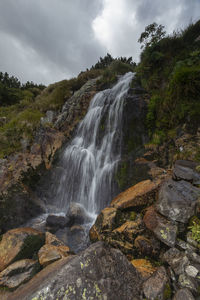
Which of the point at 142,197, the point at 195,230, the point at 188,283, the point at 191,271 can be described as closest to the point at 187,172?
the point at 142,197

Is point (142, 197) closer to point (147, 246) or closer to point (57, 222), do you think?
point (147, 246)

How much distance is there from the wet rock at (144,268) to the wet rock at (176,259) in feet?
1.08

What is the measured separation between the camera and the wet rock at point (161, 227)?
2473mm

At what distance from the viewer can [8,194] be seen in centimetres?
609

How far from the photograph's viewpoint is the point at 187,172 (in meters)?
3.45

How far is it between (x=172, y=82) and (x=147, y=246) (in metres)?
6.03

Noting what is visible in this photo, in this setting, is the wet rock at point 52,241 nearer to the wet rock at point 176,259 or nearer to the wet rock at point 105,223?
the wet rock at point 105,223

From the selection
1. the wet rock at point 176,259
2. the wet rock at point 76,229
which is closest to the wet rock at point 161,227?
the wet rock at point 176,259

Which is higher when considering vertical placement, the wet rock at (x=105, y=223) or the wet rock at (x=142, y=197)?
the wet rock at (x=142, y=197)

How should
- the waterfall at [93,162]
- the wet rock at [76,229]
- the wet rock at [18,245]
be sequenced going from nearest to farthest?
the wet rock at [18,245] < the wet rock at [76,229] < the waterfall at [93,162]

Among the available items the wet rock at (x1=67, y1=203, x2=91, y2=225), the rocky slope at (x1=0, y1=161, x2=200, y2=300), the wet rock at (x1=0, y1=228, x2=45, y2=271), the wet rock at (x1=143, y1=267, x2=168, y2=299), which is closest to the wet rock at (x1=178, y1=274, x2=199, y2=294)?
the rocky slope at (x1=0, y1=161, x2=200, y2=300)

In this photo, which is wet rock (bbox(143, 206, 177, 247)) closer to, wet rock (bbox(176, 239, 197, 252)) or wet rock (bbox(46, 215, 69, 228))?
wet rock (bbox(176, 239, 197, 252))

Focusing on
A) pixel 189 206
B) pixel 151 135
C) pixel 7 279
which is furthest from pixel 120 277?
A: pixel 151 135

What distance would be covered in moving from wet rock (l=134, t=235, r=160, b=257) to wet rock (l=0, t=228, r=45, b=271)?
310cm
